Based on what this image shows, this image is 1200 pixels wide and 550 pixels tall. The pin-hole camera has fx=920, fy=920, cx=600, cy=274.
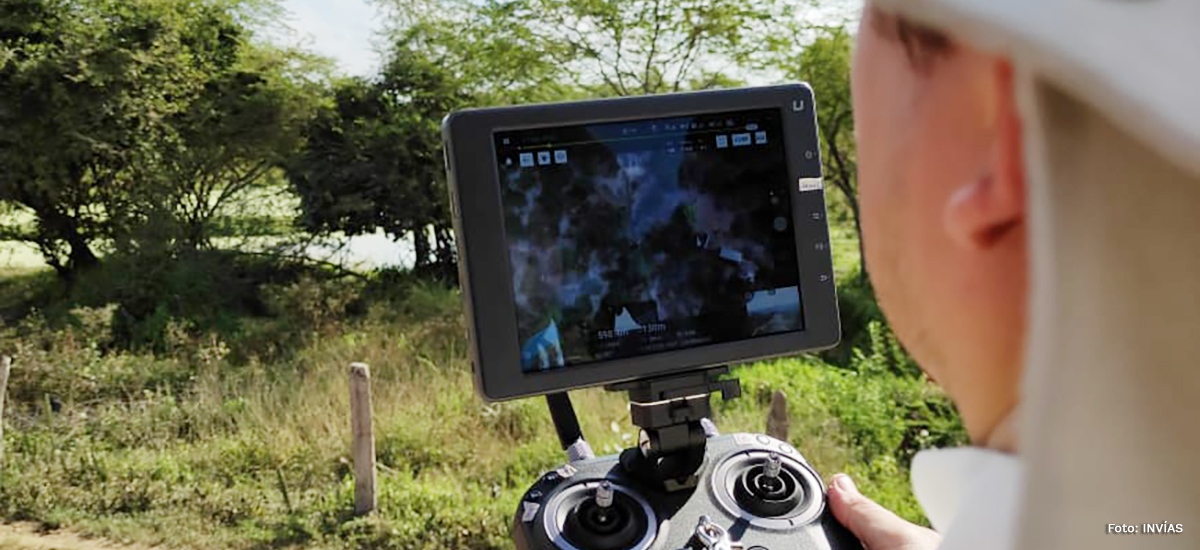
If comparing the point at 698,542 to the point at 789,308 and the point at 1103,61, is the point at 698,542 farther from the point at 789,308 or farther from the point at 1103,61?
the point at 1103,61

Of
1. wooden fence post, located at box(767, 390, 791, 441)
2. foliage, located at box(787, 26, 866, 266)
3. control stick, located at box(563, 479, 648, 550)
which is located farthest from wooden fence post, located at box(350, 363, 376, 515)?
foliage, located at box(787, 26, 866, 266)

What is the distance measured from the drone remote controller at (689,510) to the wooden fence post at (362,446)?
3.30m

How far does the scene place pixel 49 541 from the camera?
4074 mm

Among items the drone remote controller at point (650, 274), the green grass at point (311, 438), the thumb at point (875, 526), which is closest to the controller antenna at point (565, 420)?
the drone remote controller at point (650, 274)

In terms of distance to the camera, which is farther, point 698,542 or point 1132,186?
point 698,542

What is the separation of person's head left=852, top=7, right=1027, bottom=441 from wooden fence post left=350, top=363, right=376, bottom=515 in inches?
157

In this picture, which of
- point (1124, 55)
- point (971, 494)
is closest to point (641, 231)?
point (971, 494)

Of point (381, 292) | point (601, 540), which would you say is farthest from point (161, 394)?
point (601, 540)

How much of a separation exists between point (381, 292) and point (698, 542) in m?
8.26

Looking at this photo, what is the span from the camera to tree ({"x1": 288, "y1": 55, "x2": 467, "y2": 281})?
30.0 feet

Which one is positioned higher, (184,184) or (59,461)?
(184,184)

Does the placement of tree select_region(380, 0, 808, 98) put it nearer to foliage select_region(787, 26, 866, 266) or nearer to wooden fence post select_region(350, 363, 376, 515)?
foliage select_region(787, 26, 866, 266)

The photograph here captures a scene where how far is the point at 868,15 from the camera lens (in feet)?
1.54

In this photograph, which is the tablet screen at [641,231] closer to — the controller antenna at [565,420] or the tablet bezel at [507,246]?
the tablet bezel at [507,246]
